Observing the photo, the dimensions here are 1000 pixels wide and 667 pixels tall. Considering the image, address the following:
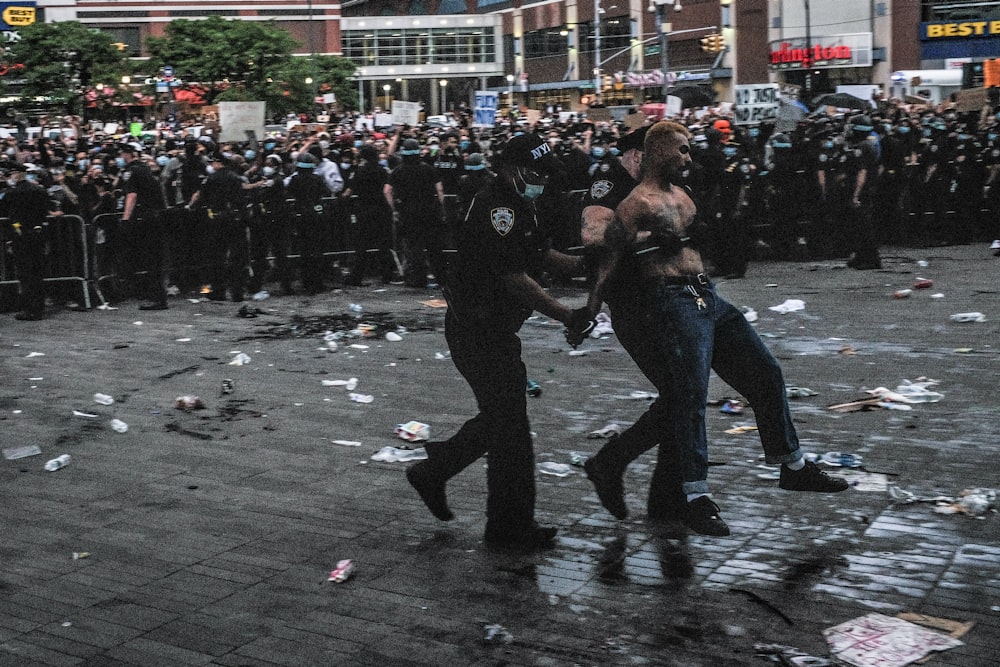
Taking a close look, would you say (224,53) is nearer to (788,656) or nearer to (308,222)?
(308,222)

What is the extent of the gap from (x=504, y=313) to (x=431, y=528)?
1210 millimetres

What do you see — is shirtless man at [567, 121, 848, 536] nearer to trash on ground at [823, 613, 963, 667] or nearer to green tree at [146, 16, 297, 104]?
trash on ground at [823, 613, 963, 667]

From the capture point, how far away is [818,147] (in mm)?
18469

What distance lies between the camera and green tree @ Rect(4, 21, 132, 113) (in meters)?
78.1

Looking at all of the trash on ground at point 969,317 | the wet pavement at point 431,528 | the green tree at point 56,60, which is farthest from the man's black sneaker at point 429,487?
the green tree at point 56,60

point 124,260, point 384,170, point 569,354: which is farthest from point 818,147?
point 124,260

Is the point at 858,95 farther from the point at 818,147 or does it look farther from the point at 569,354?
the point at 569,354

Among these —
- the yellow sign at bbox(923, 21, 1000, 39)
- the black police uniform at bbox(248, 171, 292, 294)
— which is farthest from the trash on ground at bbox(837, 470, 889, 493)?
the yellow sign at bbox(923, 21, 1000, 39)

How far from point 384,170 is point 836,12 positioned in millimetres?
55696

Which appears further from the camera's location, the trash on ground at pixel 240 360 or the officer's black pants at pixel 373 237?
the officer's black pants at pixel 373 237

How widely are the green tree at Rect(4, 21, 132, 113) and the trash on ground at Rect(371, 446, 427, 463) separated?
7531 cm

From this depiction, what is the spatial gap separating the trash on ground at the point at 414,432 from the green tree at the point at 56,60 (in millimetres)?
74756

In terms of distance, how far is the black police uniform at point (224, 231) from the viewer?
15.7m

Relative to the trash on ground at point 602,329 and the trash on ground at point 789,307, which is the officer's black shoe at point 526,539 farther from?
the trash on ground at point 789,307
